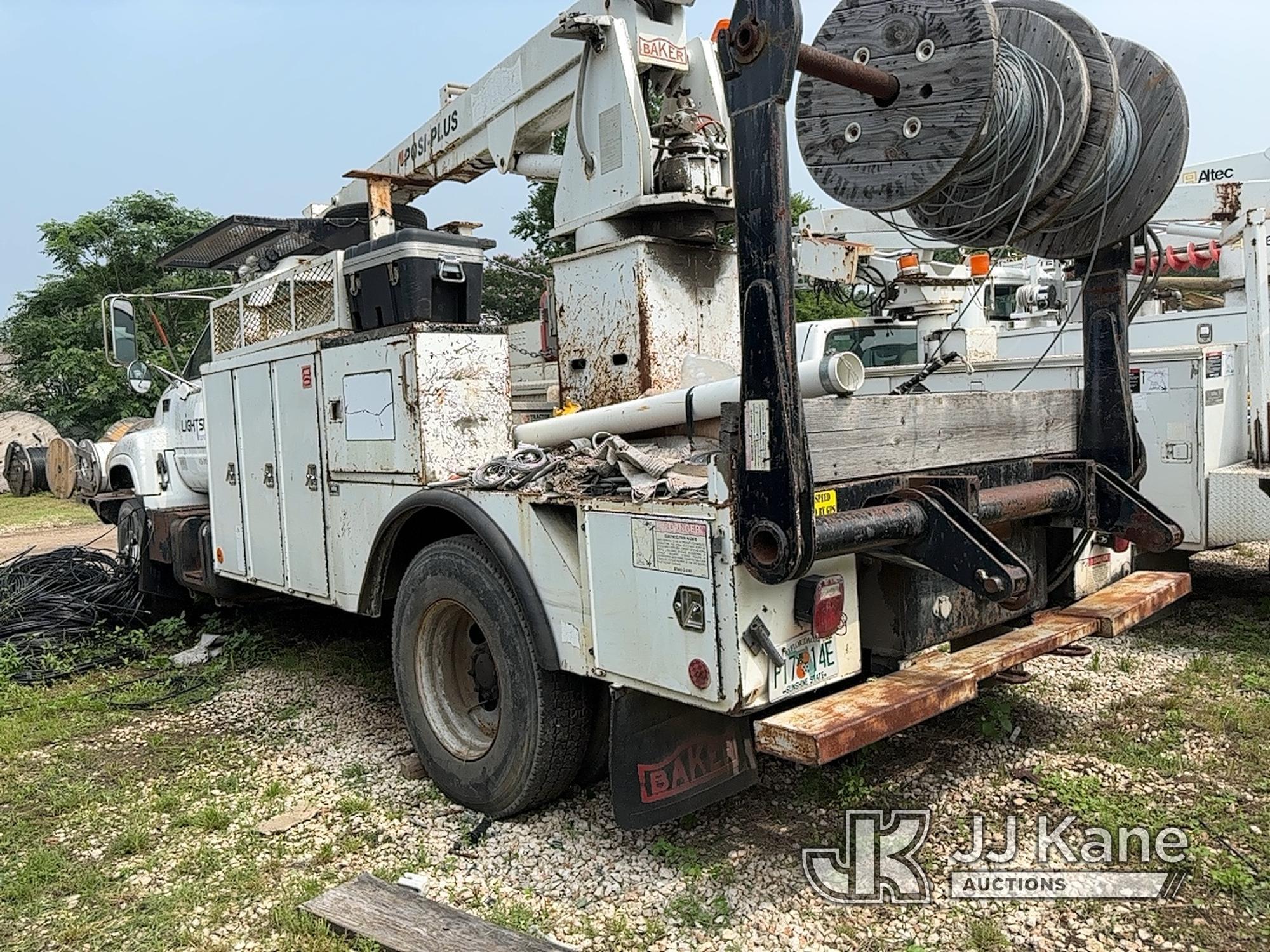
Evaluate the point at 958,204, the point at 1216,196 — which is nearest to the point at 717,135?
the point at 958,204

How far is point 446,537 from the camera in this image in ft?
14.3

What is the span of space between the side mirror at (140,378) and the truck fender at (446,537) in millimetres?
3405

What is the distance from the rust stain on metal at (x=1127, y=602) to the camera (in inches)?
143

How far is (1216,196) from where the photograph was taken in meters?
9.34

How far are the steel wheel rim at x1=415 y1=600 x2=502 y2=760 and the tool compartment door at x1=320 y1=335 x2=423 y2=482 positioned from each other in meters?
0.62

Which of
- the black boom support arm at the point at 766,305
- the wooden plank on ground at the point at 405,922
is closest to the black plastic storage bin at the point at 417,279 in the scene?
the black boom support arm at the point at 766,305

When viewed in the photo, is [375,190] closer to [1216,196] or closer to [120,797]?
[120,797]

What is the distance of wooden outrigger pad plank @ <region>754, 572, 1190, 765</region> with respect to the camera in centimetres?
271

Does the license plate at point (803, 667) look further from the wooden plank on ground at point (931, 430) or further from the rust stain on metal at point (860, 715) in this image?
the wooden plank on ground at point (931, 430)

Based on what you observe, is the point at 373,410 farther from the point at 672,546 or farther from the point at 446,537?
the point at 672,546

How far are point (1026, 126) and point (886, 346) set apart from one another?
5.68 metres

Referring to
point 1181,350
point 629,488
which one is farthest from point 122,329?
point 1181,350

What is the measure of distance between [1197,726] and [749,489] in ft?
9.64

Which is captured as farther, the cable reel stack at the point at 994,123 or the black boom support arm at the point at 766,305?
the cable reel stack at the point at 994,123
